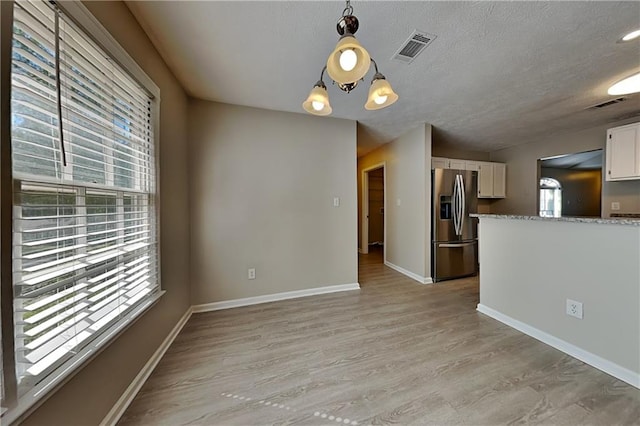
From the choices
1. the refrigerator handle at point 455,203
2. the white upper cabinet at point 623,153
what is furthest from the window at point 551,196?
the refrigerator handle at point 455,203

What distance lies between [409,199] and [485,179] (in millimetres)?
2056

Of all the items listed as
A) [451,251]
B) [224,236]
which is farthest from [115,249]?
[451,251]

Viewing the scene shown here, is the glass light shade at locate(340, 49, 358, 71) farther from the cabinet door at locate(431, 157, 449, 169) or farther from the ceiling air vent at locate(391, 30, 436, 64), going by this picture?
the cabinet door at locate(431, 157, 449, 169)

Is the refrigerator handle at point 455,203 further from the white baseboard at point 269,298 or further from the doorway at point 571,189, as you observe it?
the doorway at point 571,189

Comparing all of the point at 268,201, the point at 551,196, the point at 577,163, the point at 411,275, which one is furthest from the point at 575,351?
the point at 551,196

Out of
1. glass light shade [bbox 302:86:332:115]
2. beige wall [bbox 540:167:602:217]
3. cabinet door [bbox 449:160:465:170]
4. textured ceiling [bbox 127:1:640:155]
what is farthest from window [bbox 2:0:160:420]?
beige wall [bbox 540:167:602:217]

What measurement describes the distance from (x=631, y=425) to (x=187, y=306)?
3.31m

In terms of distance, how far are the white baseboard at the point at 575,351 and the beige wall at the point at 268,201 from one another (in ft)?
5.50

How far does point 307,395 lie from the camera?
4.43ft

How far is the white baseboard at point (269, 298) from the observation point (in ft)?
8.17

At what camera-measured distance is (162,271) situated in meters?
1.80

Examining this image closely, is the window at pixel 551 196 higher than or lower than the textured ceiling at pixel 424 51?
lower

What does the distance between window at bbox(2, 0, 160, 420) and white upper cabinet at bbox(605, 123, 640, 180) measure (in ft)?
17.6

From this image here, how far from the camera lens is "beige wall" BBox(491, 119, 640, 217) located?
123 inches
